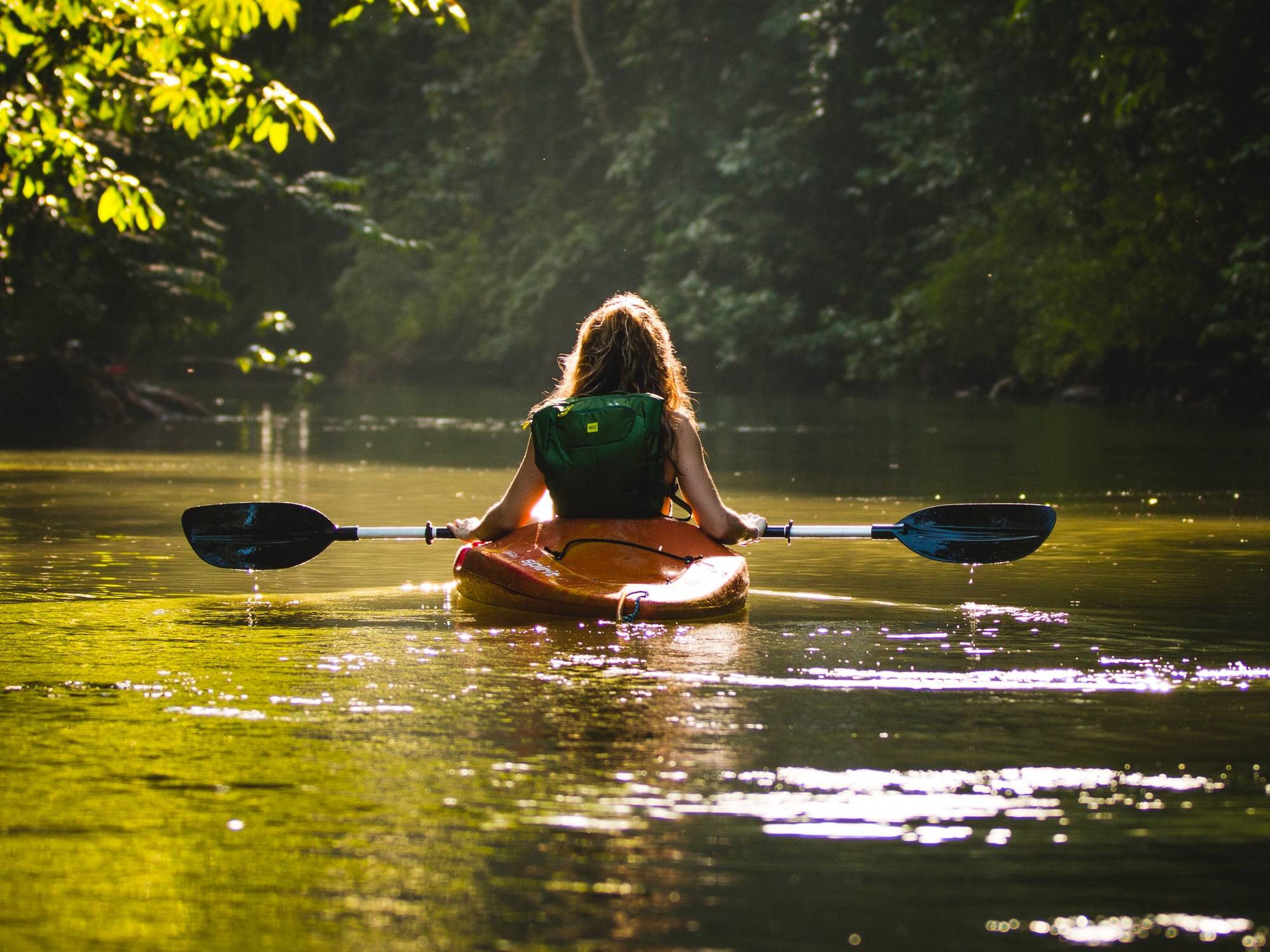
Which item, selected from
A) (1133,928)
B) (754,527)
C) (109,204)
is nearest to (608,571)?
(754,527)

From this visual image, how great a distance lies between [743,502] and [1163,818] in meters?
9.21

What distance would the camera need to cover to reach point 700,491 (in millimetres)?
8016

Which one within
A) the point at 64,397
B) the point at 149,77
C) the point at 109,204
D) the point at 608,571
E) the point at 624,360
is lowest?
the point at 608,571

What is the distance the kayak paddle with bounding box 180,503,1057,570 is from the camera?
28.4 ft

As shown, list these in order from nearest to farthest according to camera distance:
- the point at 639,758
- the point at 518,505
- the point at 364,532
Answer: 1. the point at 639,758
2. the point at 518,505
3. the point at 364,532

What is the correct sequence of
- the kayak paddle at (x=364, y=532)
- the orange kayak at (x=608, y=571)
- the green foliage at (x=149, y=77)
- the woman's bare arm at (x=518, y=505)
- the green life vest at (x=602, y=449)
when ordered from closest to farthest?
the orange kayak at (x=608, y=571)
the green life vest at (x=602, y=449)
the woman's bare arm at (x=518, y=505)
the kayak paddle at (x=364, y=532)
the green foliage at (x=149, y=77)

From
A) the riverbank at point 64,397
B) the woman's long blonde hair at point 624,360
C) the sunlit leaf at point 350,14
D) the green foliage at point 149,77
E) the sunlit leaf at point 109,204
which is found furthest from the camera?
the riverbank at point 64,397

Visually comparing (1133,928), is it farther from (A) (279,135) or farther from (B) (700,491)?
(A) (279,135)

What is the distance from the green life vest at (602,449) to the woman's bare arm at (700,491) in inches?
3.5

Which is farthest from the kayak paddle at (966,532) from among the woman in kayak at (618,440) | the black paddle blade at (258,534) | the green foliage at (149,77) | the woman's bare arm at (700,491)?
the green foliage at (149,77)

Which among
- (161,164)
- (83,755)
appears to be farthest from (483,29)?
(83,755)

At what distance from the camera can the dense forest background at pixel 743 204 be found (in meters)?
25.6

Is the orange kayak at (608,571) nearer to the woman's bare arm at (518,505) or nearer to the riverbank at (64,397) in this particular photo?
the woman's bare arm at (518,505)

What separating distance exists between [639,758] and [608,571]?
2.77m
